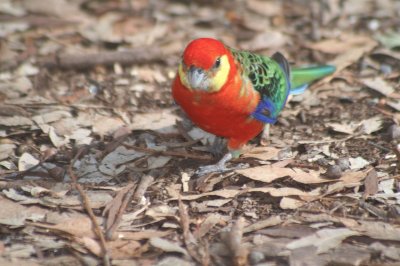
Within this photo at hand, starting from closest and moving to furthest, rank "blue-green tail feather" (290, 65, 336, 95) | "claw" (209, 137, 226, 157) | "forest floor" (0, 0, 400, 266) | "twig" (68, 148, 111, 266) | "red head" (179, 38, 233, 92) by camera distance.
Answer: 1. "twig" (68, 148, 111, 266)
2. "forest floor" (0, 0, 400, 266)
3. "red head" (179, 38, 233, 92)
4. "claw" (209, 137, 226, 157)
5. "blue-green tail feather" (290, 65, 336, 95)

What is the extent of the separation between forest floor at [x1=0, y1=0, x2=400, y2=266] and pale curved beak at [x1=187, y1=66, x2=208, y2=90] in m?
0.83

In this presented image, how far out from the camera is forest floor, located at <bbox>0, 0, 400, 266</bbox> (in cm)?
407

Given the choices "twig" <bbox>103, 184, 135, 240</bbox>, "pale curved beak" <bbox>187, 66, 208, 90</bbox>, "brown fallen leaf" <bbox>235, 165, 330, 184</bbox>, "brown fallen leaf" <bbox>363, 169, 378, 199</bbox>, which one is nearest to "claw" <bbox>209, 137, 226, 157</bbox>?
"brown fallen leaf" <bbox>235, 165, 330, 184</bbox>

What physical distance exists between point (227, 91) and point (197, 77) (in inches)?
11.5

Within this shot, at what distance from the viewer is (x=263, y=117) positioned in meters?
4.91

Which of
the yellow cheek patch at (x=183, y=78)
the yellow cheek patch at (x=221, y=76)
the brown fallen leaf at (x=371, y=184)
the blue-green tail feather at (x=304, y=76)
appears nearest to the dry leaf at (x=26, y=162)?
the yellow cheek patch at (x=183, y=78)

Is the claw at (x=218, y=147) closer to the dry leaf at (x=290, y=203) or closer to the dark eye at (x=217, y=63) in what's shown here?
the dry leaf at (x=290, y=203)

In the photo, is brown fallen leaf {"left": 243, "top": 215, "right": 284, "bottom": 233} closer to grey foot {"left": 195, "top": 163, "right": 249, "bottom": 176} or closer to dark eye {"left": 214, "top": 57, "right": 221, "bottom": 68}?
grey foot {"left": 195, "top": 163, "right": 249, "bottom": 176}

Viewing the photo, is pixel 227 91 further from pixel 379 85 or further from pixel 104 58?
pixel 104 58

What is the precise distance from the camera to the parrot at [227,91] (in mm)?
4363

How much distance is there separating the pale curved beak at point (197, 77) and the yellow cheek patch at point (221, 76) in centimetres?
6

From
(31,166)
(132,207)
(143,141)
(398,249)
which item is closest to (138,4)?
(143,141)

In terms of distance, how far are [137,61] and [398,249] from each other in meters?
3.80

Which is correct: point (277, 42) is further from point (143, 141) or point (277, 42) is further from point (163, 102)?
point (143, 141)
